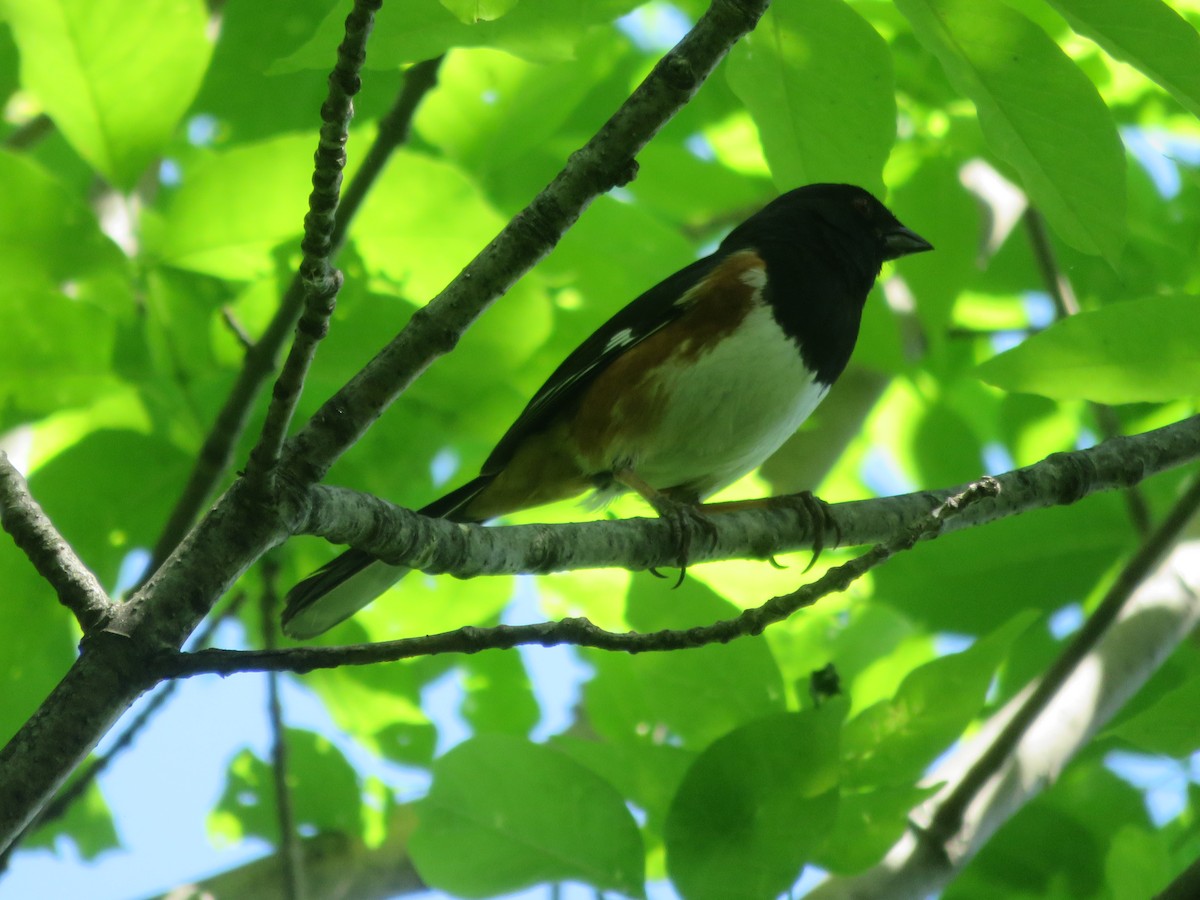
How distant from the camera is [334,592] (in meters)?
3.08

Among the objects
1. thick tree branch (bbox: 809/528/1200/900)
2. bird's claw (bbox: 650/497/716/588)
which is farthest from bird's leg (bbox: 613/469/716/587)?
thick tree branch (bbox: 809/528/1200/900)

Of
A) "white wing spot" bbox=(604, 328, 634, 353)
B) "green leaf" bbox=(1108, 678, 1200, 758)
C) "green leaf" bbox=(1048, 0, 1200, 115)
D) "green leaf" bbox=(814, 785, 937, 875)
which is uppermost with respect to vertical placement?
"white wing spot" bbox=(604, 328, 634, 353)

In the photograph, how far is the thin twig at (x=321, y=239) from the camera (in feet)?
5.86

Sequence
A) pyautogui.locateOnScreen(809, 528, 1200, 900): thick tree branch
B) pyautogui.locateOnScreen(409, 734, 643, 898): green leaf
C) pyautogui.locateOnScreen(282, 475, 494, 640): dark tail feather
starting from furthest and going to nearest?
pyautogui.locateOnScreen(809, 528, 1200, 900): thick tree branch
pyautogui.locateOnScreen(282, 475, 494, 640): dark tail feather
pyautogui.locateOnScreen(409, 734, 643, 898): green leaf

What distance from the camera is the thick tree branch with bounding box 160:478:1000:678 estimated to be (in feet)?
6.14

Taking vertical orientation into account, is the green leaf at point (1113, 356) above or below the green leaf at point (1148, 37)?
below

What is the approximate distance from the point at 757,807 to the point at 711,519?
789 mm

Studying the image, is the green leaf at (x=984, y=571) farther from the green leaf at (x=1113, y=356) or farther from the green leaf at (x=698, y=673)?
the green leaf at (x=1113, y=356)

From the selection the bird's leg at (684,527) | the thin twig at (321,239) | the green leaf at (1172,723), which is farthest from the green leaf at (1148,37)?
the bird's leg at (684,527)

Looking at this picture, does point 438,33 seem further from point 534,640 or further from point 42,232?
point 42,232

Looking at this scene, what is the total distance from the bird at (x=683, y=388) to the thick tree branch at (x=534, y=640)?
4.47 feet

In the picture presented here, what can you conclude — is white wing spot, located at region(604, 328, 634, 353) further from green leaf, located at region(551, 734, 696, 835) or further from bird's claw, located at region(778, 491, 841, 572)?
green leaf, located at region(551, 734, 696, 835)

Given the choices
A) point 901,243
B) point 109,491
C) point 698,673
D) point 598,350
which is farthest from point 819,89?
point 901,243

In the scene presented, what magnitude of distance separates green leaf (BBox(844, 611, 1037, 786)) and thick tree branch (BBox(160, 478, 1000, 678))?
0.95 feet
